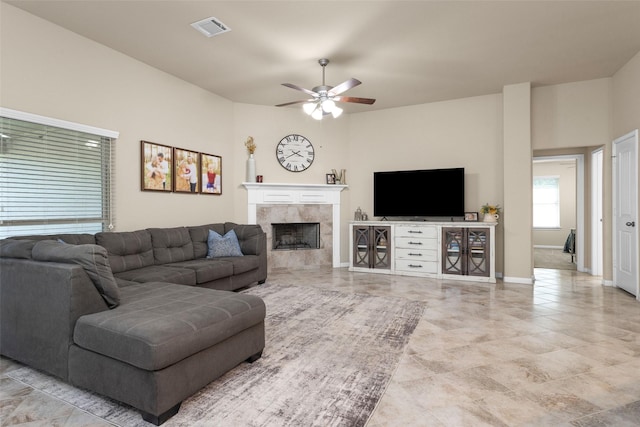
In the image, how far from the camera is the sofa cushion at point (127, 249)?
11.1 feet

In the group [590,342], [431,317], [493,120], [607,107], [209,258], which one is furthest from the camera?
[493,120]

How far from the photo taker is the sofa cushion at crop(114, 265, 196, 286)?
3.15 m

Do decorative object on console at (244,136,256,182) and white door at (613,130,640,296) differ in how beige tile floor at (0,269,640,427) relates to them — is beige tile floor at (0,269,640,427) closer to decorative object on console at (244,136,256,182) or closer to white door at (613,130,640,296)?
white door at (613,130,640,296)

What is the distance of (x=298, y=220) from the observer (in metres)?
6.15

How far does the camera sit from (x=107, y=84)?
12.5ft

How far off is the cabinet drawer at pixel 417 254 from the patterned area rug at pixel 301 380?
82.1 inches

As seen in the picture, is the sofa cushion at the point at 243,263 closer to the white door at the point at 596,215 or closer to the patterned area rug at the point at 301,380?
the patterned area rug at the point at 301,380

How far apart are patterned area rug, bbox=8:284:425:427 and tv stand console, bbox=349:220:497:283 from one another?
6.88ft

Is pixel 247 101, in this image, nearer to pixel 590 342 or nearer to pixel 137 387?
pixel 137 387

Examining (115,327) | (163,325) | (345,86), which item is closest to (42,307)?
(115,327)

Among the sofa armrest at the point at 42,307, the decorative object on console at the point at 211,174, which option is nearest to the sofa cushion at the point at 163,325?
the sofa armrest at the point at 42,307

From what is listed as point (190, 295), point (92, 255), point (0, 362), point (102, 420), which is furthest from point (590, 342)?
point (0, 362)

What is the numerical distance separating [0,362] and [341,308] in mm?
2764

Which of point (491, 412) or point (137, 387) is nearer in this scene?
point (137, 387)
